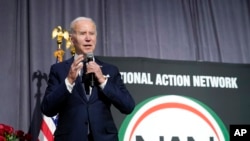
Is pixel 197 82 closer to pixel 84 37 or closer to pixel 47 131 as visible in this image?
pixel 47 131

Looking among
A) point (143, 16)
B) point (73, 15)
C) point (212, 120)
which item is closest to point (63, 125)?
point (212, 120)

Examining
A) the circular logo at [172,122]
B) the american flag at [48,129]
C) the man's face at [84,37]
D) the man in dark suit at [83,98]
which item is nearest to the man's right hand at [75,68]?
the man in dark suit at [83,98]

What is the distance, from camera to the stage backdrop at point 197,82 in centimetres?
329

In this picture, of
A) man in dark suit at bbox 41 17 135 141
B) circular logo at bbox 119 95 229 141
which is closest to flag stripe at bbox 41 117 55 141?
circular logo at bbox 119 95 229 141

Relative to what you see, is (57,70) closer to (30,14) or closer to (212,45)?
(30,14)

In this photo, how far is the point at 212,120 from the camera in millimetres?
3373

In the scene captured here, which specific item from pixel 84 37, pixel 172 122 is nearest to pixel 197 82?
pixel 172 122

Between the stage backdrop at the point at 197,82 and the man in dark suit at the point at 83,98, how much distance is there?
1460mm

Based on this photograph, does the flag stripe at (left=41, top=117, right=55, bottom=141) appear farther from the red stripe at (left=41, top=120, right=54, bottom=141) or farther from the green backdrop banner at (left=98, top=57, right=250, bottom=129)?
the green backdrop banner at (left=98, top=57, right=250, bottom=129)

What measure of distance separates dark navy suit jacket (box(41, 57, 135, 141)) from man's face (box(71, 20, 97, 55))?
0.45ft

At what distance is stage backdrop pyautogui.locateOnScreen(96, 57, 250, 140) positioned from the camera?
329 cm

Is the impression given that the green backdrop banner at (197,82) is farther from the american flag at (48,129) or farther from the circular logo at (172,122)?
the american flag at (48,129)

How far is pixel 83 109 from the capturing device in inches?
65.7

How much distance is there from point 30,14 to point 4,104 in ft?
2.77
